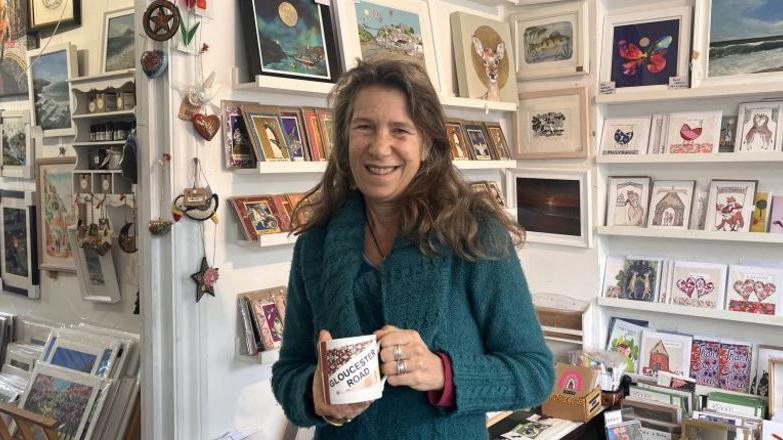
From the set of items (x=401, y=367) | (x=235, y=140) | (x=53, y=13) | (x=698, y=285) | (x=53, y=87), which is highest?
(x=53, y=13)

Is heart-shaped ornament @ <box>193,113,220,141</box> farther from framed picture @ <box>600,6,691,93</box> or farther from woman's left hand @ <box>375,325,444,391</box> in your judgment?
framed picture @ <box>600,6,691,93</box>

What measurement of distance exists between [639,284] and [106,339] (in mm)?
2121

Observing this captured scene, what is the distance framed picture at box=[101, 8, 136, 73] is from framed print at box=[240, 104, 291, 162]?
0.72 metres

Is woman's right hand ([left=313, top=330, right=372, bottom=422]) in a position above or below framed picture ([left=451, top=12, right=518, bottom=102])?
below

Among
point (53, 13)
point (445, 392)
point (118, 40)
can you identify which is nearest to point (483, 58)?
point (118, 40)

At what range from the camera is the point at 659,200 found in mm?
2789

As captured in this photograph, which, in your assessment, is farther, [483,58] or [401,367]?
[483,58]

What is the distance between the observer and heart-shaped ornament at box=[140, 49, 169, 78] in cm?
176

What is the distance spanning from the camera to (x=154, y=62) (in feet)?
5.78

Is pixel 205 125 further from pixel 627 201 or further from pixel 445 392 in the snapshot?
pixel 627 201

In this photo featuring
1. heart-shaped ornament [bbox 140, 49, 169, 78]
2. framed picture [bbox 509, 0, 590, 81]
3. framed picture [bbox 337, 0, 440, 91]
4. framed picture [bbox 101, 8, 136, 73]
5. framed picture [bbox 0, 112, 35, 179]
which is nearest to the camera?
heart-shaped ornament [bbox 140, 49, 169, 78]

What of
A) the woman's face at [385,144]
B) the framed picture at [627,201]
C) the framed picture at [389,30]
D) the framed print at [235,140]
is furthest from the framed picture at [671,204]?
the woman's face at [385,144]

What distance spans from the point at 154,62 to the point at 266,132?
0.38 m

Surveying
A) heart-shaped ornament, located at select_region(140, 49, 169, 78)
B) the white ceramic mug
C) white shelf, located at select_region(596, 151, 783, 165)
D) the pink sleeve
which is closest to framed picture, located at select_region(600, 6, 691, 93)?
white shelf, located at select_region(596, 151, 783, 165)
